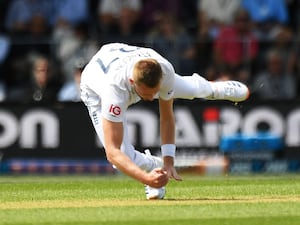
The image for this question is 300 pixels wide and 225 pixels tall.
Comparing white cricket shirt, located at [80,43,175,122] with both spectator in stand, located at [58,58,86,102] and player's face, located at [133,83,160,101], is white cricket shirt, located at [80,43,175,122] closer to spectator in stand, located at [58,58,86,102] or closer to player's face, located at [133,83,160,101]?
player's face, located at [133,83,160,101]

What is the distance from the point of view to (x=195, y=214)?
8555mm

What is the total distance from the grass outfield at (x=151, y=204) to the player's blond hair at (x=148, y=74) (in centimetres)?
105

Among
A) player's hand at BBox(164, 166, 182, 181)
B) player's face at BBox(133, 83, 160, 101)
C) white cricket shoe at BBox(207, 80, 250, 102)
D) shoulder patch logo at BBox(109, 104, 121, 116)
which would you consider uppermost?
player's face at BBox(133, 83, 160, 101)

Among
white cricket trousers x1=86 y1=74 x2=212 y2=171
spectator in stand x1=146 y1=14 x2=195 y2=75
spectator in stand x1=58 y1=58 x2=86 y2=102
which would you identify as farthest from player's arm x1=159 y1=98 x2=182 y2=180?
spectator in stand x1=146 y1=14 x2=195 y2=75

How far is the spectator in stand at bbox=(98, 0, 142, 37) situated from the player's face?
848cm

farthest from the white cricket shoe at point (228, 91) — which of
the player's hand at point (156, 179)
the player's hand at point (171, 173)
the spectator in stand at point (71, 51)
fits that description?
the spectator in stand at point (71, 51)

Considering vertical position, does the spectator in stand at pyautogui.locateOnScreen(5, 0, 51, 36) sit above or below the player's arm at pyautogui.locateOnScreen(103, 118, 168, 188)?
below

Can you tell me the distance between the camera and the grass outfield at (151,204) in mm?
8305

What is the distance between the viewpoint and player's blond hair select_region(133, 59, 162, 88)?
870cm

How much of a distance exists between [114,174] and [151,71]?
707cm

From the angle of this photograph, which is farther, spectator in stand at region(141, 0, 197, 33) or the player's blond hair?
spectator in stand at region(141, 0, 197, 33)

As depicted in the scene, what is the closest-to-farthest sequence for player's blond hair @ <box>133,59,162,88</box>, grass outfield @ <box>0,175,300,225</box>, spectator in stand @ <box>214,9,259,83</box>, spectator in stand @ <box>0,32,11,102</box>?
grass outfield @ <box>0,175,300,225</box> < player's blond hair @ <box>133,59,162,88</box> < spectator in stand @ <box>214,9,259,83</box> < spectator in stand @ <box>0,32,11,102</box>

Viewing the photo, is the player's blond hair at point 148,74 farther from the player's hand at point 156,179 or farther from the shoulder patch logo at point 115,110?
the player's hand at point 156,179

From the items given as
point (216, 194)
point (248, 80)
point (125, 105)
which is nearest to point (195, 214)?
point (125, 105)
